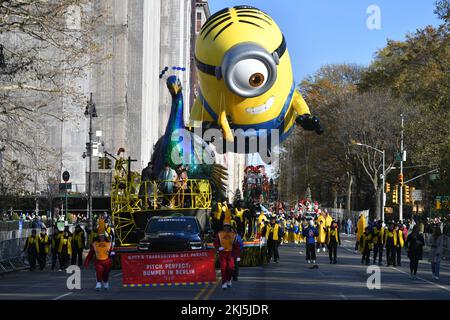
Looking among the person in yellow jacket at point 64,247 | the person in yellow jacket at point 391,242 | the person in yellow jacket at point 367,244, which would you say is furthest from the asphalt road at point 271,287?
the person in yellow jacket at point 367,244

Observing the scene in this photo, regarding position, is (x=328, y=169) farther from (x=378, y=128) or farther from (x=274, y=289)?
(x=274, y=289)

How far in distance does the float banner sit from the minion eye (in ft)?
14.3

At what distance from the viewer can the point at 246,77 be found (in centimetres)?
2428

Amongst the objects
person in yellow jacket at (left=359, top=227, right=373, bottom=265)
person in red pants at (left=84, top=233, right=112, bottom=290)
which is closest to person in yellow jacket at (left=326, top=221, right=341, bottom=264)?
person in yellow jacket at (left=359, top=227, right=373, bottom=265)

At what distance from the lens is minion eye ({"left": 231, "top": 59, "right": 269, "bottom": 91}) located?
948 inches

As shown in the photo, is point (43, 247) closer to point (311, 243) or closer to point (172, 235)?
point (172, 235)

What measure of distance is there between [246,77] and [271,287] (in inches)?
205

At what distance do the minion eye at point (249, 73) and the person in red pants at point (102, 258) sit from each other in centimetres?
511

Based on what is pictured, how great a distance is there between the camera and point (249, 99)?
996 inches

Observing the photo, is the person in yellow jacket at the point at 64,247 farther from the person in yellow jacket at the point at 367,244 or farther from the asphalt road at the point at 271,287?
the person in yellow jacket at the point at 367,244

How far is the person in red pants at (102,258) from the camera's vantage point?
75.2 feet

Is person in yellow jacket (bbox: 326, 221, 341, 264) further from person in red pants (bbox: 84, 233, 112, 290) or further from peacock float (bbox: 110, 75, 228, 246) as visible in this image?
person in red pants (bbox: 84, 233, 112, 290)

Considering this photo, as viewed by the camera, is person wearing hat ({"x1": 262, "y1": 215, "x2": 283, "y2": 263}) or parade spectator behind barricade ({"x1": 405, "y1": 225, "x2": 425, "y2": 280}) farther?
person wearing hat ({"x1": 262, "y1": 215, "x2": 283, "y2": 263})

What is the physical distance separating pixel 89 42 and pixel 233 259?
24.6 ft
